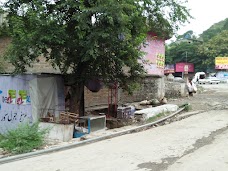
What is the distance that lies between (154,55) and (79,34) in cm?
1242

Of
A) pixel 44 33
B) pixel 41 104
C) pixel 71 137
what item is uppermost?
pixel 44 33

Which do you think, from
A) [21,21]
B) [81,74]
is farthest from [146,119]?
[21,21]

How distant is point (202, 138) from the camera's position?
9672 mm

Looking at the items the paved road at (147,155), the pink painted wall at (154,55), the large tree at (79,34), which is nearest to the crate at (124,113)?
the large tree at (79,34)

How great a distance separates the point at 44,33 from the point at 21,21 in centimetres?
109

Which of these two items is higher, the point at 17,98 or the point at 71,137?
the point at 17,98

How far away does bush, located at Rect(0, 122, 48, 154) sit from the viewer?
8.48 m

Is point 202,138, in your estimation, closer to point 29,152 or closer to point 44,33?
point 29,152

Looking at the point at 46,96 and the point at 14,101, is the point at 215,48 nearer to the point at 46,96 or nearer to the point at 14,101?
the point at 46,96

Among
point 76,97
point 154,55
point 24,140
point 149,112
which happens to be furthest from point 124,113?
point 154,55

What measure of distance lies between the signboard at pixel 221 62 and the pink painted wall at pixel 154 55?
41.9 m

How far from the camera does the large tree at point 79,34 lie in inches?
397

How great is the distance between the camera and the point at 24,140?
28.7 ft

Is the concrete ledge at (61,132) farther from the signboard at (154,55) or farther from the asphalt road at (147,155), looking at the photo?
the signboard at (154,55)
